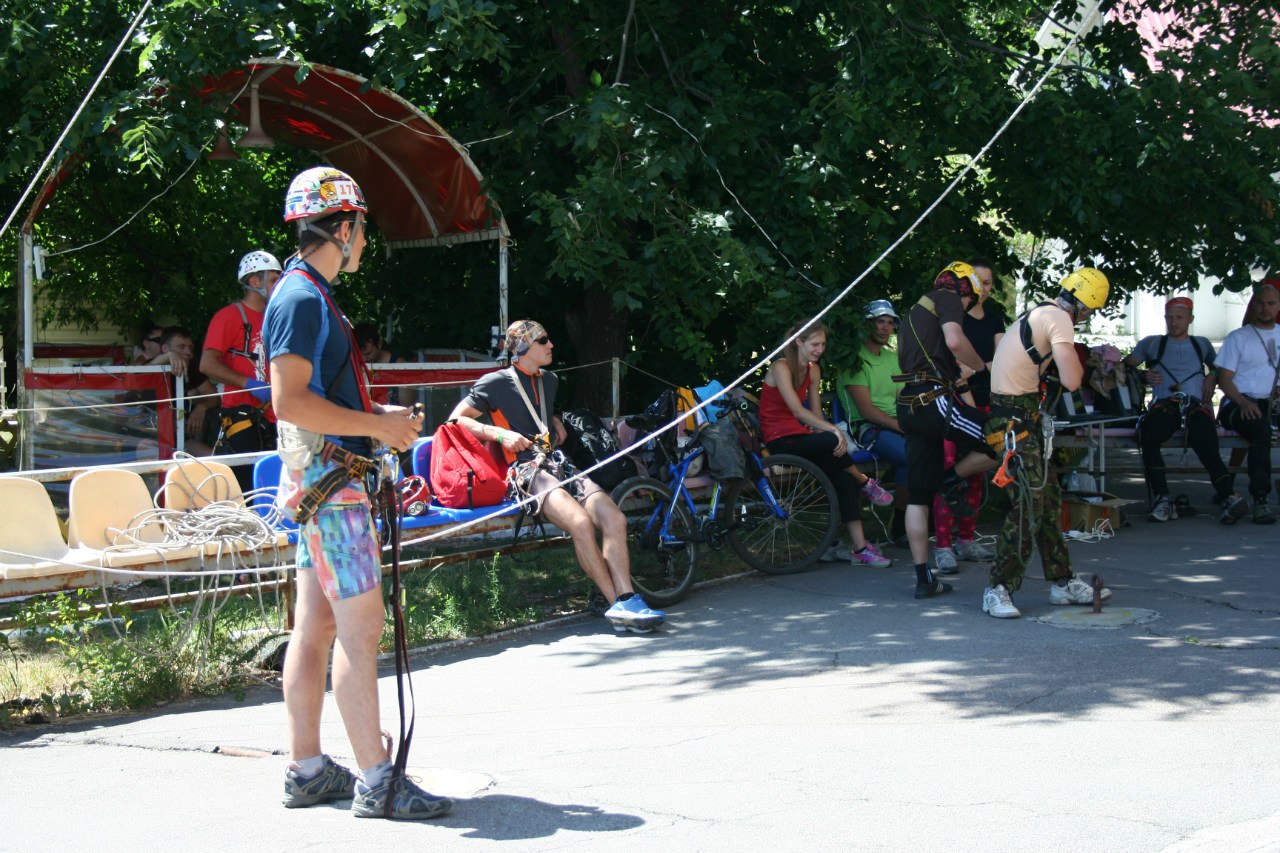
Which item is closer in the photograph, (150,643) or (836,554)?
(150,643)

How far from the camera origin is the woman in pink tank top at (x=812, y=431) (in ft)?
30.1

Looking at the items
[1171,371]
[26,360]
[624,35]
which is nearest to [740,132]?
[624,35]

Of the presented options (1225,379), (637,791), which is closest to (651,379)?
(1225,379)

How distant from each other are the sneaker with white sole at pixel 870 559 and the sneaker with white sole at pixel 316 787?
16.8ft

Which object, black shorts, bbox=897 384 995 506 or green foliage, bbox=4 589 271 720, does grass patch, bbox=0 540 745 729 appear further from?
black shorts, bbox=897 384 995 506

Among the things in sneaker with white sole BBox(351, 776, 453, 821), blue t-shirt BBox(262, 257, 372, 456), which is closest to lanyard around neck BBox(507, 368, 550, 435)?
blue t-shirt BBox(262, 257, 372, 456)

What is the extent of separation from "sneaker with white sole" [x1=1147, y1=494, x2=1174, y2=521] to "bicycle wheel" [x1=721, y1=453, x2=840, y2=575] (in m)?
3.31

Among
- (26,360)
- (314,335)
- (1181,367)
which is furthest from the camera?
(1181,367)

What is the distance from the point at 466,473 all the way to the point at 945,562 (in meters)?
3.06

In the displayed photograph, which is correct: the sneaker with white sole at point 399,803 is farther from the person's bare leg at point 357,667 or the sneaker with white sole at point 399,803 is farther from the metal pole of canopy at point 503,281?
the metal pole of canopy at point 503,281

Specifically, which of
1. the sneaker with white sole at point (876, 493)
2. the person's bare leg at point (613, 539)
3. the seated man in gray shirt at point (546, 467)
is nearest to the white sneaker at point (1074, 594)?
the sneaker with white sole at point (876, 493)

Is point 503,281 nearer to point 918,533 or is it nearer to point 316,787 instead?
point 918,533

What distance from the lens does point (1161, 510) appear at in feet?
36.0

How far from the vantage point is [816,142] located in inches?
381
